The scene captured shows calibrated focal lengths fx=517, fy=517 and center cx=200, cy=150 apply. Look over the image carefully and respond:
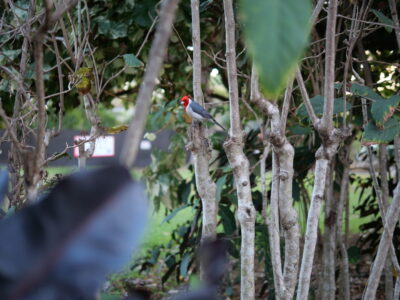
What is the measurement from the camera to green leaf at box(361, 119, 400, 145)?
150 cm

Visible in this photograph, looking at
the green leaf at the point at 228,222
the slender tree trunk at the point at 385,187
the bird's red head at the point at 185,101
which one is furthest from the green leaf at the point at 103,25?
the slender tree trunk at the point at 385,187

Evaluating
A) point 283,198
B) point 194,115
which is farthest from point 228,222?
point 283,198

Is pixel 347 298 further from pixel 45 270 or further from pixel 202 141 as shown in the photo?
pixel 45 270

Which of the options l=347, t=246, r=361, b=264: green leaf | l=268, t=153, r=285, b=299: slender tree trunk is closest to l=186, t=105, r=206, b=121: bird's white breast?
l=268, t=153, r=285, b=299: slender tree trunk

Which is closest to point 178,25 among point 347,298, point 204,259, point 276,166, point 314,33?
point 314,33

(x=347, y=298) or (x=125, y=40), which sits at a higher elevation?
(x=125, y=40)

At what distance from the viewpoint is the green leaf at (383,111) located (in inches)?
58.6

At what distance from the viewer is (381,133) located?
1523mm

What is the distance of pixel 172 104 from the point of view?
2391 mm

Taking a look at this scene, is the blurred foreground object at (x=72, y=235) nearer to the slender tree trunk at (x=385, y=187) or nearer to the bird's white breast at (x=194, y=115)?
the bird's white breast at (x=194, y=115)

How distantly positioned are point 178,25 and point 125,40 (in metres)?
0.30

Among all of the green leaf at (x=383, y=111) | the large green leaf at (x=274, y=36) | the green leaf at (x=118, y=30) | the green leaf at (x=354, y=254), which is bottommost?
the green leaf at (x=354, y=254)

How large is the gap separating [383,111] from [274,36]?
125 cm

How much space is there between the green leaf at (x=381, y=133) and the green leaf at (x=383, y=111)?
0.02 metres
